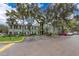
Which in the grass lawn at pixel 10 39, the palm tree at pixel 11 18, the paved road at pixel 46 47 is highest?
the palm tree at pixel 11 18

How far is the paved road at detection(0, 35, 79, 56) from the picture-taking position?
5.44 metres

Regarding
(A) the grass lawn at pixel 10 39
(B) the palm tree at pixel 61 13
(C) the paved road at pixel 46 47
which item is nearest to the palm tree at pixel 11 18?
(A) the grass lawn at pixel 10 39

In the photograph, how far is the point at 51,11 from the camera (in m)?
5.50

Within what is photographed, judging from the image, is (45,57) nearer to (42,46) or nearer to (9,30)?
(42,46)

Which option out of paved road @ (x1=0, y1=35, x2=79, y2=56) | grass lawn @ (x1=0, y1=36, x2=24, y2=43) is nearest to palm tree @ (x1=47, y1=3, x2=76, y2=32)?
paved road @ (x1=0, y1=35, x2=79, y2=56)

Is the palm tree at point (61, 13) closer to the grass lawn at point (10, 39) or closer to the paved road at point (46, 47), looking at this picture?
the paved road at point (46, 47)

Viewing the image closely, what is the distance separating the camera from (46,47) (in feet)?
18.0

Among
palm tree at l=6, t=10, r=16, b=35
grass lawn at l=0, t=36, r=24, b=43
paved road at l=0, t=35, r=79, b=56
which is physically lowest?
paved road at l=0, t=35, r=79, b=56

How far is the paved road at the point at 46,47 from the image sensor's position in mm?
5438

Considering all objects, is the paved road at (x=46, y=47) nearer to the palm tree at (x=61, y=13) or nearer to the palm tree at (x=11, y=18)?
the palm tree at (x=61, y=13)

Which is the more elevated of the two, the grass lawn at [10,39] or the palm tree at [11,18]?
the palm tree at [11,18]

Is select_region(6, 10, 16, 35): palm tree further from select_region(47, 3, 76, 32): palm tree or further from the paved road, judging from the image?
select_region(47, 3, 76, 32): palm tree

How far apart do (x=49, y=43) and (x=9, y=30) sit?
24.8 inches

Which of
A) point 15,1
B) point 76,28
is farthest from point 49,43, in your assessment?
point 15,1
